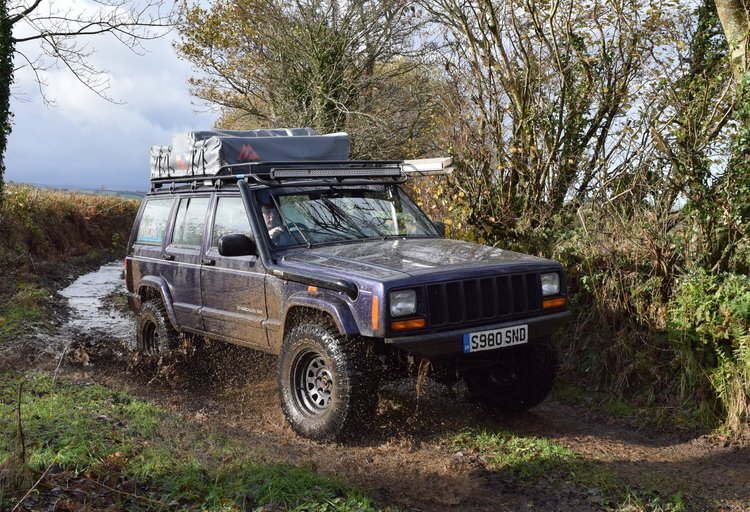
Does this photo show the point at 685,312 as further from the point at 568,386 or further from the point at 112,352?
the point at 112,352

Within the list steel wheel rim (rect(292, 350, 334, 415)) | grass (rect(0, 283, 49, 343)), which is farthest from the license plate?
grass (rect(0, 283, 49, 343))

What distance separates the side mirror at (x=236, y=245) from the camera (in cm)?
577

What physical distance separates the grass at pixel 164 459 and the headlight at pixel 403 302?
119cm

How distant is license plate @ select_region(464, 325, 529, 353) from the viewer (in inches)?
200

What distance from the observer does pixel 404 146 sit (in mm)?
19391

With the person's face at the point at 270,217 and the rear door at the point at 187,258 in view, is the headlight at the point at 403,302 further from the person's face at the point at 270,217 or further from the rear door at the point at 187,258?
the rear door at the point at 187,258

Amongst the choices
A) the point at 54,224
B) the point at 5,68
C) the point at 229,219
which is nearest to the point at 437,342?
the point at 229,219

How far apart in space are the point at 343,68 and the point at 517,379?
50.3ft

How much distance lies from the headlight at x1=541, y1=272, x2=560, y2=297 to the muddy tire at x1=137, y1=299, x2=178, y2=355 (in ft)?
12.8

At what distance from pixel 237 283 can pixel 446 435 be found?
220cm

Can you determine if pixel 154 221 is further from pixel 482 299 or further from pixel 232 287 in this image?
pixel 482 299

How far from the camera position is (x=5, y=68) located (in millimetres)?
15047

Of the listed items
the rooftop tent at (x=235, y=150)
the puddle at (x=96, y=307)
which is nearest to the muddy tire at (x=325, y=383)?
the rooftop tent at (x=235, y=150)

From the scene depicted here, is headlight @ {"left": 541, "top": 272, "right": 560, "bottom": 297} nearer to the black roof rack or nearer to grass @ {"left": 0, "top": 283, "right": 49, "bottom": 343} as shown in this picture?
the black roof rack
